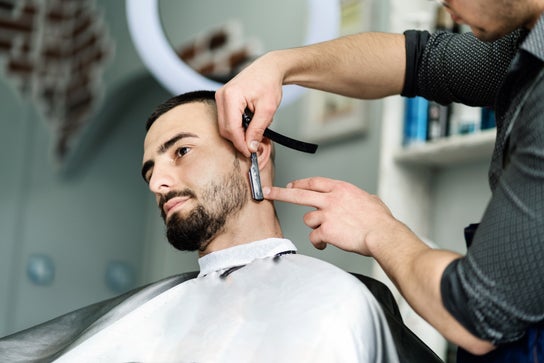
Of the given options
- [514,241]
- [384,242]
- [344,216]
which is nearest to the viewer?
[514,241]

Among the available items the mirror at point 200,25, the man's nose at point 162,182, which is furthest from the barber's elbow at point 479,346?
the mirror at point 200,25

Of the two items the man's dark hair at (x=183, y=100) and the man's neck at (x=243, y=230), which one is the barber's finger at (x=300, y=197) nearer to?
the man's neck at (x=243, y=230)

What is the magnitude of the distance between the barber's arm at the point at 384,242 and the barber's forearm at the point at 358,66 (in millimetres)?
290

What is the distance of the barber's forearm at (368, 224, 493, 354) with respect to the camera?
1.25m

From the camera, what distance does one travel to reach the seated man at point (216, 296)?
149 centimetres

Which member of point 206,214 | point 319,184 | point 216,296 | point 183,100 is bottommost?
point 216,296

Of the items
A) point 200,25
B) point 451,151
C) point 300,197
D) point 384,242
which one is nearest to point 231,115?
point 300,197

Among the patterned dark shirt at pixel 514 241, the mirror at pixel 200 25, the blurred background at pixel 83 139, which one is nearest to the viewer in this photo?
the patterned dark shirt at pixel 514 241

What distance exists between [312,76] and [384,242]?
0.54 meters

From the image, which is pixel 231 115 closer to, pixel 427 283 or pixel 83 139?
pixel 427 283

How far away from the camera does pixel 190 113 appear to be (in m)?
1.95

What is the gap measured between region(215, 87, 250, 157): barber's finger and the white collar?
25 centimetres

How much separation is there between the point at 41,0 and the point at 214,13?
45.1 inches

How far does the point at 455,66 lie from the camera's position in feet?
5.80
